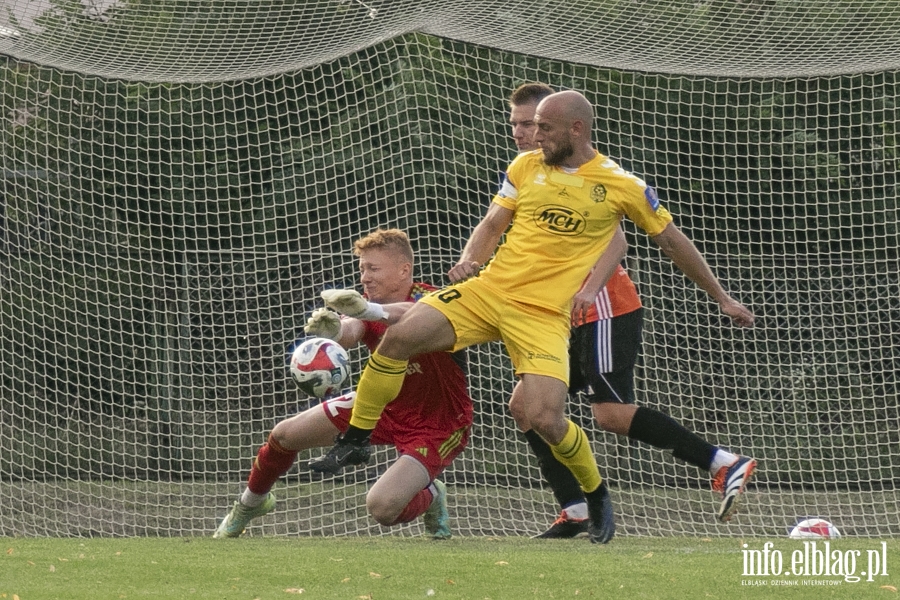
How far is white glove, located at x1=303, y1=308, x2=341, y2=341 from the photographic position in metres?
4.66

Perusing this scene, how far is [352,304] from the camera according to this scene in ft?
14.6

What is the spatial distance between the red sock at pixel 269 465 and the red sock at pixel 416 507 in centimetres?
58

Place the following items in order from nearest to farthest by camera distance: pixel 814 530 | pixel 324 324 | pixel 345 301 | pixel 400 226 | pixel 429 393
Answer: pixel 345 301 < pixel 324 324 < pixel 429 393 < pixel 814 530 < pixel 400 226

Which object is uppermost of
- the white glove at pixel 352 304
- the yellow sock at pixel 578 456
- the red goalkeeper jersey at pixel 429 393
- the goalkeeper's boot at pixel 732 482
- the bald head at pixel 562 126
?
the bald head at pixel 562 126

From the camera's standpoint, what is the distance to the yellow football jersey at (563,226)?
4664 mm

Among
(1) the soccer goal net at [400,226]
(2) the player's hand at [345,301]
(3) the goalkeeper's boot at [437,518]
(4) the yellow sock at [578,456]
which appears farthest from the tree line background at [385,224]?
(2) the player's hand at [345,301]

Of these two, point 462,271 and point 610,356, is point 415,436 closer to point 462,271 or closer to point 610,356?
point 462,271

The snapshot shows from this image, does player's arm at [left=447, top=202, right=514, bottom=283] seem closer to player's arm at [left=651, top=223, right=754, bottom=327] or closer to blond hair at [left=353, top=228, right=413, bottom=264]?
blond hair at [left=353, top=228, right=413, bottom=264]

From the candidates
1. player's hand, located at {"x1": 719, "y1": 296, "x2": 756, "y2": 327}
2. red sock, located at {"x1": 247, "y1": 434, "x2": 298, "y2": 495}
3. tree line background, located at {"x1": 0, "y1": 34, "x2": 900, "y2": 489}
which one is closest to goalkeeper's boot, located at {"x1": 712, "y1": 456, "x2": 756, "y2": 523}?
player's hand, located at {"x1": 719, "y1": 296, "x2": 756, "y2": 327}

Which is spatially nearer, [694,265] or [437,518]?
[694,265]

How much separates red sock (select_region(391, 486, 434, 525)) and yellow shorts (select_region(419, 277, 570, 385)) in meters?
0.73

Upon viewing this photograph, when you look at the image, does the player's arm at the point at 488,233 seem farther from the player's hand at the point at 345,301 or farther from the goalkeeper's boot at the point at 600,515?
the goalkeeper's boot at the point at 600,515

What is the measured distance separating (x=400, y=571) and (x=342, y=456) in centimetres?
71

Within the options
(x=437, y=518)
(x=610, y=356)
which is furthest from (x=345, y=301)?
(x=437, y=518)
